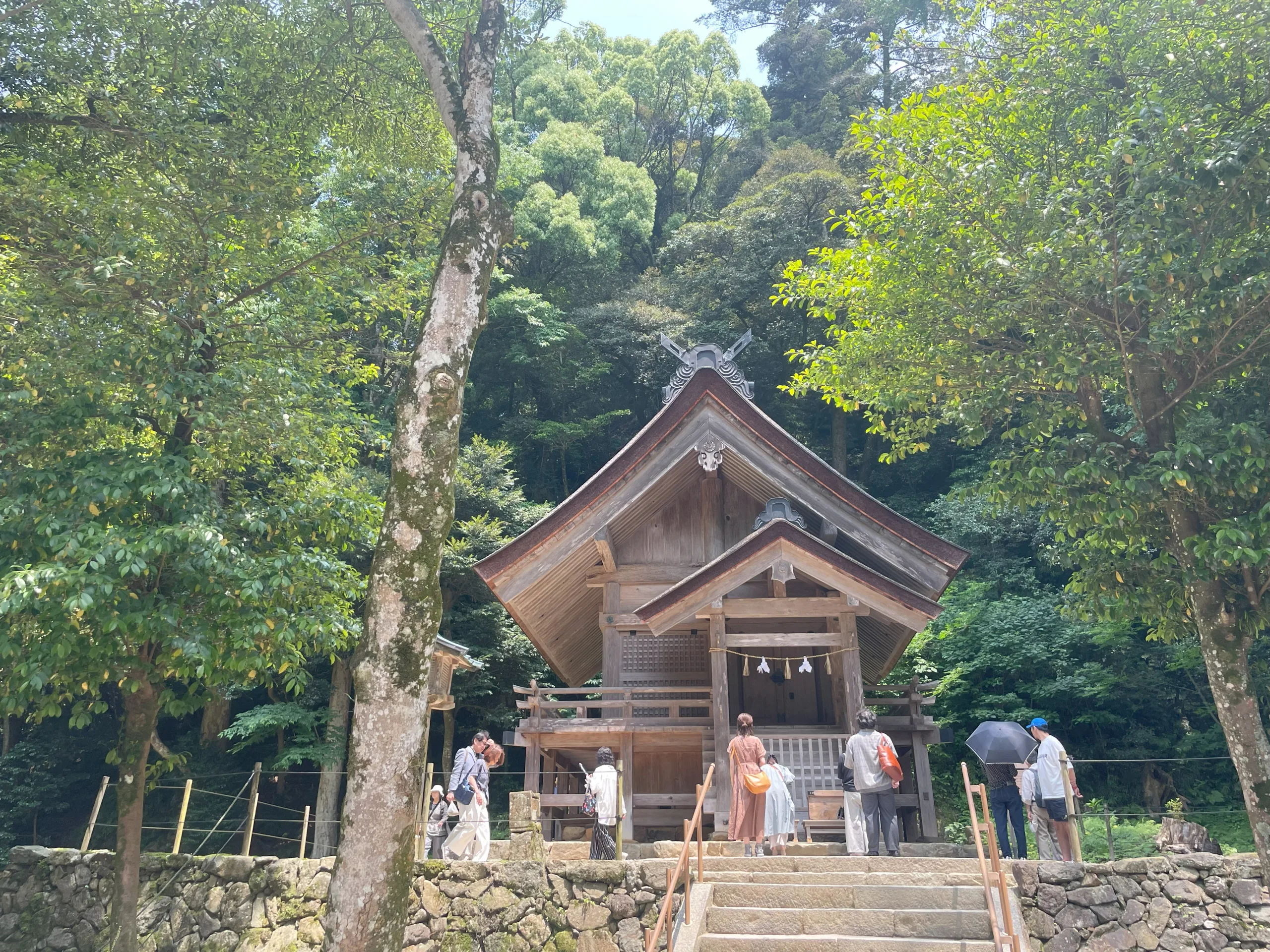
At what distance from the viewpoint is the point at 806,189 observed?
29.2 m

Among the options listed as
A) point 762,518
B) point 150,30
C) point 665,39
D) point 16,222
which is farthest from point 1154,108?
point 665,39

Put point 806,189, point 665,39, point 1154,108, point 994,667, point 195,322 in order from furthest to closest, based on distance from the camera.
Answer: point 665,39, point 806,189, point 994,667, point 195,322, point 1154,108

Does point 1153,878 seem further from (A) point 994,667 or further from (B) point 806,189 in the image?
(B) point 806,189

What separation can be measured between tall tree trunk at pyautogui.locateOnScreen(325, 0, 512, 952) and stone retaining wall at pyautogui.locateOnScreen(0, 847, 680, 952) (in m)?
2.59

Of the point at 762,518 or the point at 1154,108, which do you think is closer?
the point at 1154,108

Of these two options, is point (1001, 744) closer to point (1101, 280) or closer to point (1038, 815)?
point (1038, 815)

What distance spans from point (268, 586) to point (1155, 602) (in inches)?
347

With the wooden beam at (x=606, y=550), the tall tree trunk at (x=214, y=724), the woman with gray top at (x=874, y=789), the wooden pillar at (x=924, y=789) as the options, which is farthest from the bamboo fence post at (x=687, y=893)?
the tall tree trunk at (x=214, y=724)

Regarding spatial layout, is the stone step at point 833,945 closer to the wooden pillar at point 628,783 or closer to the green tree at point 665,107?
the wooden pillar at point 628,783

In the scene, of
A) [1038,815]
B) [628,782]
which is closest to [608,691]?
[628,782]

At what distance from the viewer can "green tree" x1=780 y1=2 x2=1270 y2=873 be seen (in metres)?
7.57

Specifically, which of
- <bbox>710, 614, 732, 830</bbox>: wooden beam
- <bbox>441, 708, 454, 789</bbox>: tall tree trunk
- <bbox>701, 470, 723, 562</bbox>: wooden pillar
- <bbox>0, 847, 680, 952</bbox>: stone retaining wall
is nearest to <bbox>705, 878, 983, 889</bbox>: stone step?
<bbox>0, 847, 680, 952</bbox>: stone retaining wall

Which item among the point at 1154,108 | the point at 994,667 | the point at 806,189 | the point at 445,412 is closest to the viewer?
the point at 445,412

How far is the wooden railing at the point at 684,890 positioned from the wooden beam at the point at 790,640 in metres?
3.28
